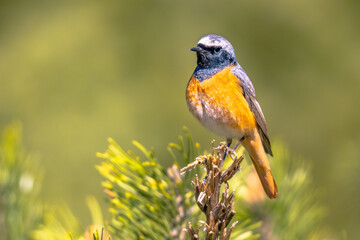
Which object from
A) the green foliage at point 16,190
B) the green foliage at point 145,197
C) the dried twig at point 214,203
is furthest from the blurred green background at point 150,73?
the dried twig at point 214,203

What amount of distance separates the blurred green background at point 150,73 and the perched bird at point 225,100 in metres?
1.29

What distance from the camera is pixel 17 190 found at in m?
1.71

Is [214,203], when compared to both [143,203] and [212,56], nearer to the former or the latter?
[143,203]

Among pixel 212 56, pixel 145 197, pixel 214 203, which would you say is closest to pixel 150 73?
pixel 212 56

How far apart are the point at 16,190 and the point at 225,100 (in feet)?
3.36

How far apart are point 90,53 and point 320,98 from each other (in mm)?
2095

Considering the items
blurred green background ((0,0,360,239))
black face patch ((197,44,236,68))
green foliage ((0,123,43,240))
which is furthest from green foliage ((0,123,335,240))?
blurred green background ((0,0,360,239))

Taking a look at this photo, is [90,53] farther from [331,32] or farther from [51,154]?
[331,32]

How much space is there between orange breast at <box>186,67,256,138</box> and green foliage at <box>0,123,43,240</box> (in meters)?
0.83

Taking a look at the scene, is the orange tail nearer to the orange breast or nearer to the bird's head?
the orange breast

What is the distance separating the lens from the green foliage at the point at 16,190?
5.49 ft

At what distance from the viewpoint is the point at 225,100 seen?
241cm

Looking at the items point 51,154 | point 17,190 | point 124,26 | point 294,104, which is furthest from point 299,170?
point 124,26

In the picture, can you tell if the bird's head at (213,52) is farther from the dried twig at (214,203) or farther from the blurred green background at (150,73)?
the blurred green background at (150,73)
